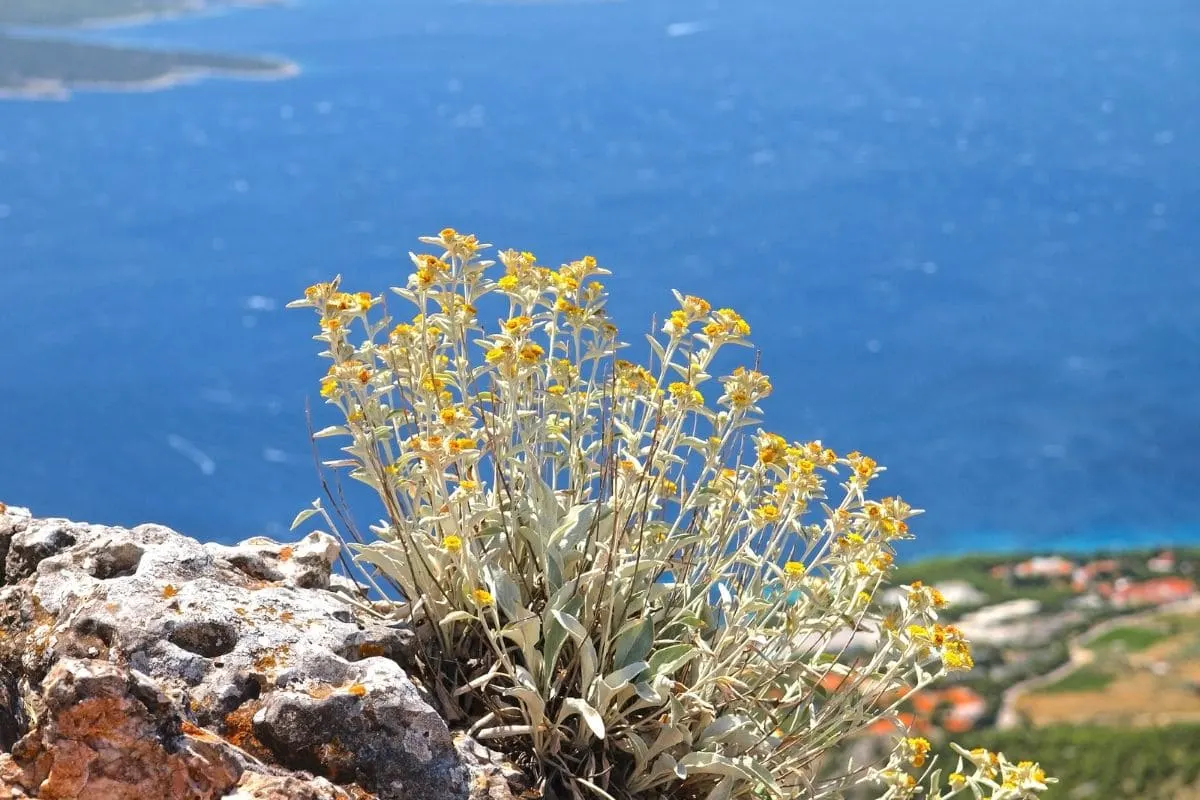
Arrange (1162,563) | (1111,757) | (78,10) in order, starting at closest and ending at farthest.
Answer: (1111,757) < (1162,563) < (78,10)

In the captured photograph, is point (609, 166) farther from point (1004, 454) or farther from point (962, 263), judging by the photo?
point (1004, 454)

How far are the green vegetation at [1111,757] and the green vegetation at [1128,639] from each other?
3921 millimetres

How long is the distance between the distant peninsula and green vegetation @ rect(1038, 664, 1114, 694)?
45.0 m

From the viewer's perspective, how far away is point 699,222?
1694 inches

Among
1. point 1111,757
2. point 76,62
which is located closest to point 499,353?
point 1111,757

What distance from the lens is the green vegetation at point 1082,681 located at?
1788cm

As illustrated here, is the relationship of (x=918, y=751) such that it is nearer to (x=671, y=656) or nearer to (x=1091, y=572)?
(x=671, y=656)

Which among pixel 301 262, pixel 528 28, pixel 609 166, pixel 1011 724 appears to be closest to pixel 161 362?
pixel 301 262

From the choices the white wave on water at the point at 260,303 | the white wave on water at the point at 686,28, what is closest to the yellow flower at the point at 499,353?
the white wave on water at the point at 260,303

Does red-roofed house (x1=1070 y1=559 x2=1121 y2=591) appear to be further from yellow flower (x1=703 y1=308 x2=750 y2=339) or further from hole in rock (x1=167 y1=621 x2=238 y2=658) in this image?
hole in rock (x1=167 y1=621 x2=238 y2=658)

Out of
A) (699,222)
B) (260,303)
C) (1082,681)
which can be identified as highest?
(699,222)

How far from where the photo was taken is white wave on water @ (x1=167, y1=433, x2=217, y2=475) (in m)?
31.8

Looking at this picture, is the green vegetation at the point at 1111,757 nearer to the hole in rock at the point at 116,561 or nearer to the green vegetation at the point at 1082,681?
the green vegetation at the point at 1082,681

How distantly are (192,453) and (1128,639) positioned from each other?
22.7 meters
